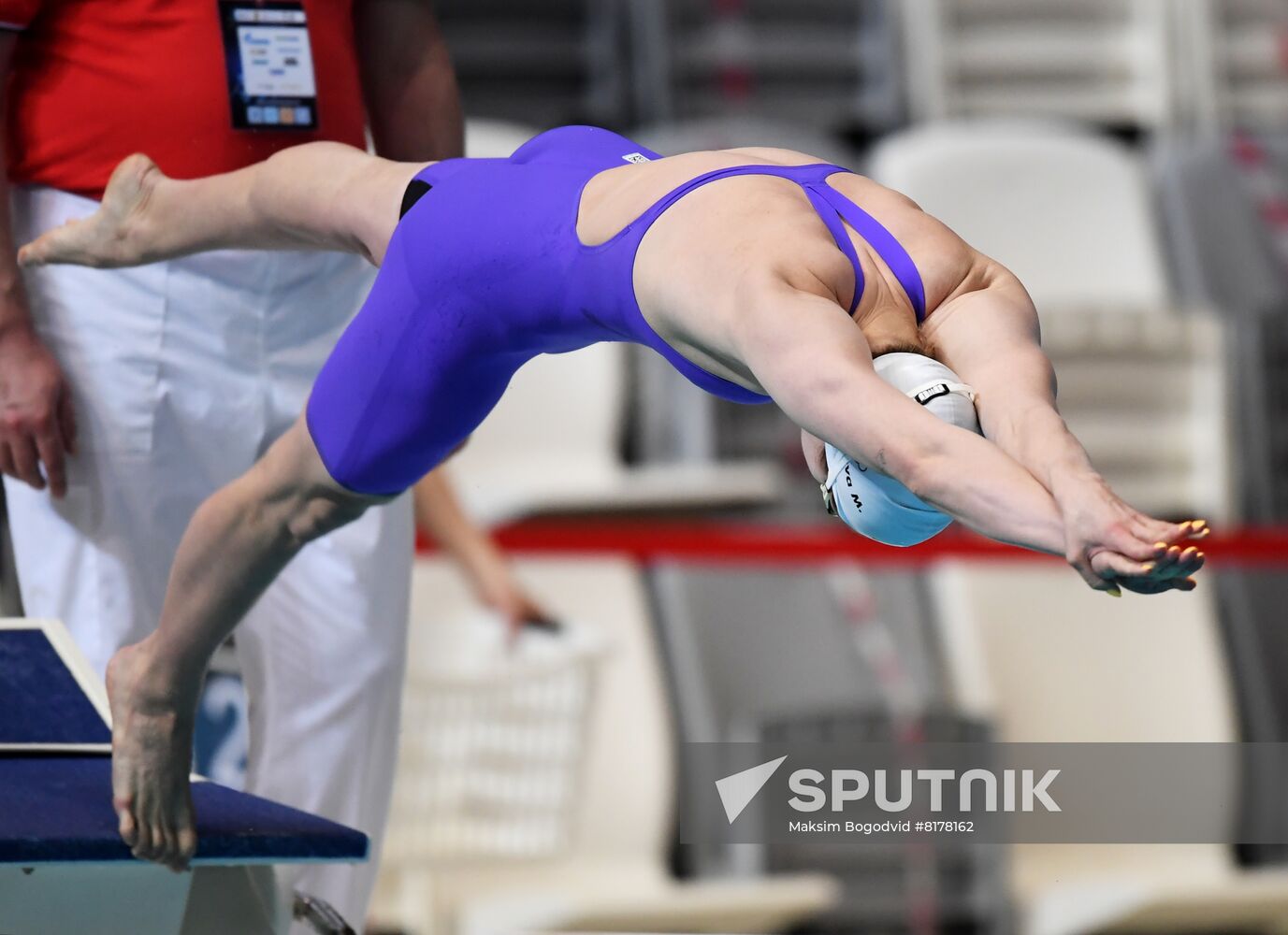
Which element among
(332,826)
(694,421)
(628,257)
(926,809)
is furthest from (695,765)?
(628,257)

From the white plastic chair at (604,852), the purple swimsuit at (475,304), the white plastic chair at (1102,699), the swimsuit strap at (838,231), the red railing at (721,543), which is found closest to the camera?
the swimsuit strap at (838,231)

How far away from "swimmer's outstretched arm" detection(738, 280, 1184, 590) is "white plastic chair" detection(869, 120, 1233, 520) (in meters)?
2.84

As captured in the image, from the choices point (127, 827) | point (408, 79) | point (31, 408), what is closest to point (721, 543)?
point (408, 79)

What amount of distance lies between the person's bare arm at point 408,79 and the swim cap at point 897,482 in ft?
3.04

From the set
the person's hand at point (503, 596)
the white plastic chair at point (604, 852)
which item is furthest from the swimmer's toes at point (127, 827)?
the white plastic chair at point (604, 852)

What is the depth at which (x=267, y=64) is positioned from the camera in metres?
2.10

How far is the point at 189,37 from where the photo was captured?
6.85 ft

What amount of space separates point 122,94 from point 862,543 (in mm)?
2022

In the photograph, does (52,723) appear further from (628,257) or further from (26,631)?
(628,257)

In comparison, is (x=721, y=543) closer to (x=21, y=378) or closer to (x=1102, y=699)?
(x=1102, y=699)

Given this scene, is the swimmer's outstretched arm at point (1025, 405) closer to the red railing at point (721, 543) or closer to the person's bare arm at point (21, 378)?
the person's bare arm at point (21, 378)

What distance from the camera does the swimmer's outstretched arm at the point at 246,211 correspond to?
1903 mm

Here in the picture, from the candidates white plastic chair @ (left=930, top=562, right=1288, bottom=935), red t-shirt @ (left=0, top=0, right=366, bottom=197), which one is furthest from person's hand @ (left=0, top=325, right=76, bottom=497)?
white plastic chair @ (left=930, top=562, right=1288, bottom=935)

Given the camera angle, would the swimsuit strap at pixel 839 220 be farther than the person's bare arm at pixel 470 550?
No
